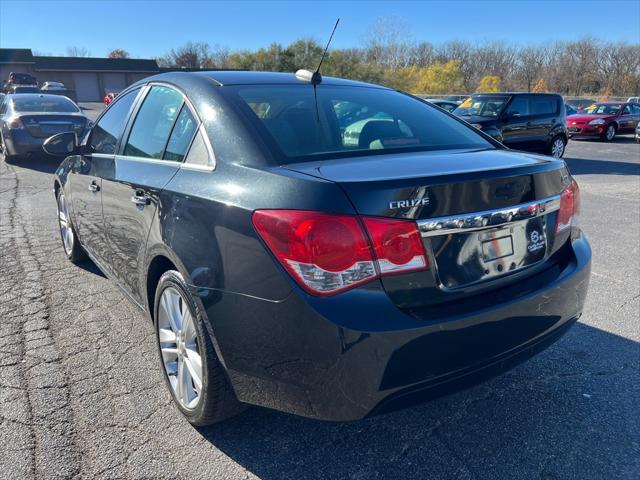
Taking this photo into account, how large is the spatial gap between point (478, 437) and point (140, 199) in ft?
6.71

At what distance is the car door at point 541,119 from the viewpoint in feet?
41.1

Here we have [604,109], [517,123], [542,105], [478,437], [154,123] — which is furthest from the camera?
[604,109]

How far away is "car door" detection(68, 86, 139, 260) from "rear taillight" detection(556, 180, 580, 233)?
2.61 m

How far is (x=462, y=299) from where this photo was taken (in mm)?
1944

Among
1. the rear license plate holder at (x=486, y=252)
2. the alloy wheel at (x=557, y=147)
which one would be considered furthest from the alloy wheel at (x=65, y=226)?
the alloy wheel at (x=557, y=147)

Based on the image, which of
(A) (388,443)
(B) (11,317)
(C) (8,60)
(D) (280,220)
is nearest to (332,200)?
(D) (280,220)

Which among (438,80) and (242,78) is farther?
(438,80)

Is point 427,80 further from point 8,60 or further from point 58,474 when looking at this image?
point 58,474

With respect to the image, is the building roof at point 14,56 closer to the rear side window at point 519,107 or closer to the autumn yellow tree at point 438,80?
the autumn yellow tree at point 438,80

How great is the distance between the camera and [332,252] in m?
1.74

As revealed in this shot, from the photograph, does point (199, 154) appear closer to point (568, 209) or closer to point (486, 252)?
point (486, 252)

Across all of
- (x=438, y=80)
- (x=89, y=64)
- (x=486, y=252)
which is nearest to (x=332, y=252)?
(x=486, y=252)

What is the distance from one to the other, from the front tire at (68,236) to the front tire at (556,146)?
1164cm

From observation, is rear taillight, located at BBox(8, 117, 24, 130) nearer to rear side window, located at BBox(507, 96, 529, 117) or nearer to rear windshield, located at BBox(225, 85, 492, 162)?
rear windshield, located at BBox(225, 85, 492, 162)
